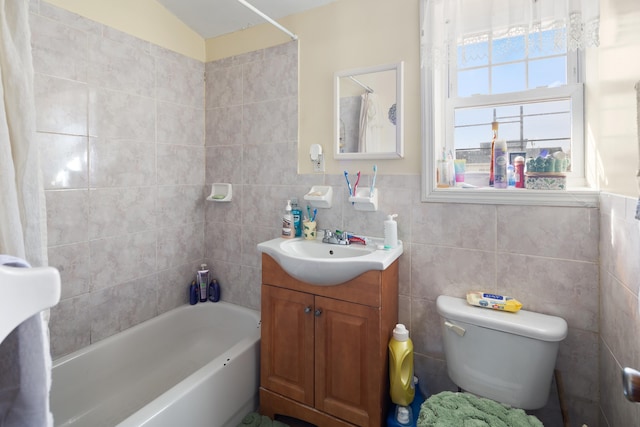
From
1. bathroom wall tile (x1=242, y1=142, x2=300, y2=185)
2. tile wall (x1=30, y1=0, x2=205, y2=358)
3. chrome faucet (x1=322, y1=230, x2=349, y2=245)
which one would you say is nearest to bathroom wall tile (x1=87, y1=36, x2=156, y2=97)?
tile wall (x1=30, y1=0, x2=205, y2=358)

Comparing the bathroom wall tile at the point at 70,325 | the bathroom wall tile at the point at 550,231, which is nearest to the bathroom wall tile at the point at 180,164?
the bathroom wall tile at the point at 70,325

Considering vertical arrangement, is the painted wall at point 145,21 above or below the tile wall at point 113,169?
above

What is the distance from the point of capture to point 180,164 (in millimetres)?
2146

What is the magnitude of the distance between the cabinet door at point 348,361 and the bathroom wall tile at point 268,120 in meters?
1.06

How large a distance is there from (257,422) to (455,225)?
1366 millimetres

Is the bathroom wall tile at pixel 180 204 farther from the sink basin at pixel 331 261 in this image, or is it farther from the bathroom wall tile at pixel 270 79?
the sink basin at pixel 331 261

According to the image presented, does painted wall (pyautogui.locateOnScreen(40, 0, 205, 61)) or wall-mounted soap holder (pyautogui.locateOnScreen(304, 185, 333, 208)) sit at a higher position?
painted wall (pyautogui.locateOnScreen(40, 0, 205, 61))

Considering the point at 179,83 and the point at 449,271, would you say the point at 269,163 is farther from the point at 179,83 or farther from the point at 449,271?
the point at 449,271

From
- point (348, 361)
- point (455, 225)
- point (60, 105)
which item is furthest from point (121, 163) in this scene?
point (455, 225)

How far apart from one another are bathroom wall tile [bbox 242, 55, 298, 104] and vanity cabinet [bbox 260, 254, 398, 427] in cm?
102

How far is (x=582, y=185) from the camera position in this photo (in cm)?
142

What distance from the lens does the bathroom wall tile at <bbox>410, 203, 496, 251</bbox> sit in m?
1.46

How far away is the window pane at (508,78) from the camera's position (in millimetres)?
1499

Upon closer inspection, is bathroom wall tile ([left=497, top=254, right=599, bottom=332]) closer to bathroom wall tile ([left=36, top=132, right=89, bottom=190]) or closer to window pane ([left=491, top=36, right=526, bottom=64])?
window pane ([left=491, top=36, right=526, bottom=64])
